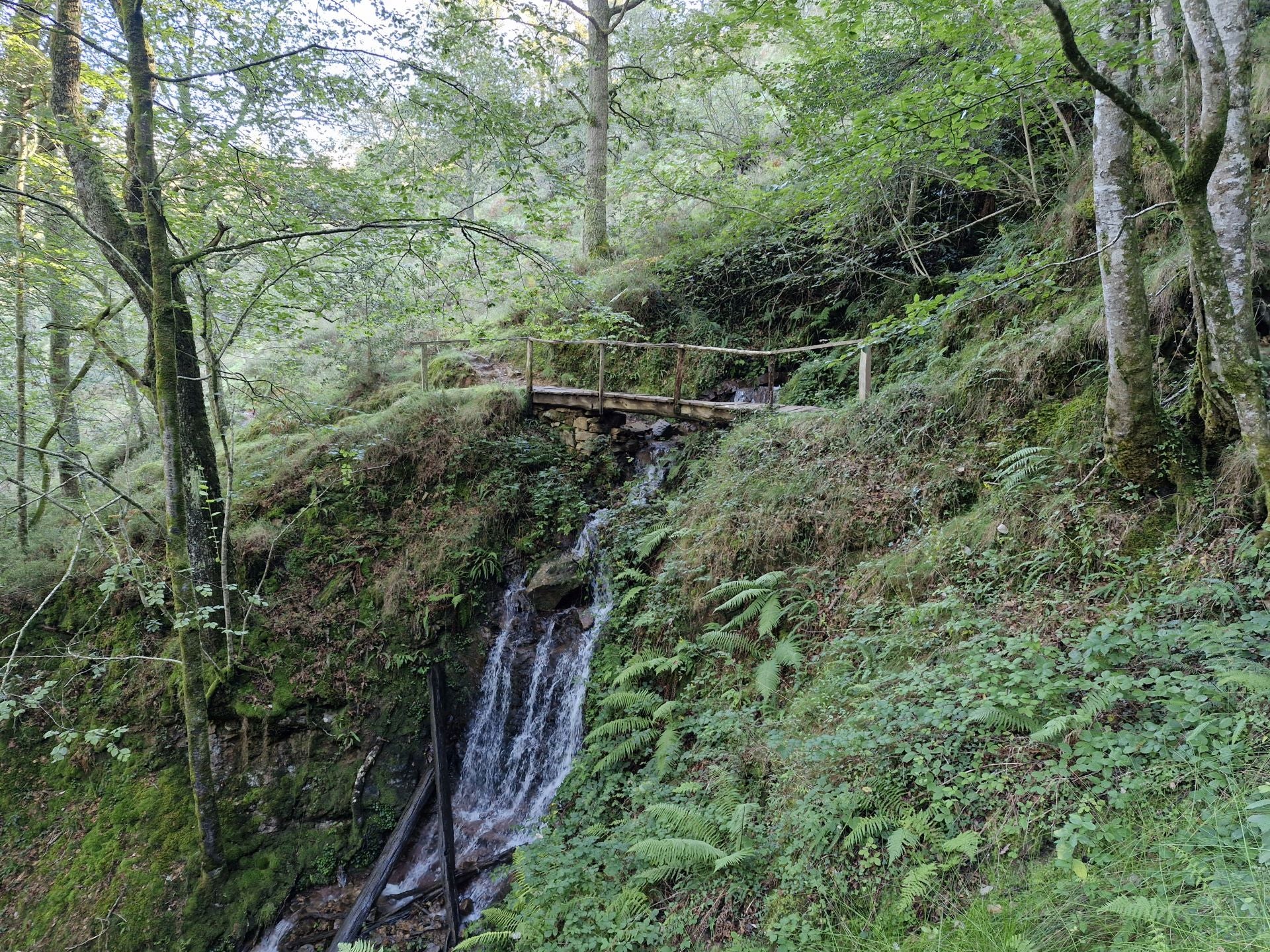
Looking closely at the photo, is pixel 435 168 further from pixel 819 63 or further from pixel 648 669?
pixel 648 669

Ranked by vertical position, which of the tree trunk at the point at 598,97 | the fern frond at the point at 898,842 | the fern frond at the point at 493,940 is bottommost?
the fern frond at the point at 493,940

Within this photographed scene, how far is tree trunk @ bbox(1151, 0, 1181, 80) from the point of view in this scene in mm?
4043

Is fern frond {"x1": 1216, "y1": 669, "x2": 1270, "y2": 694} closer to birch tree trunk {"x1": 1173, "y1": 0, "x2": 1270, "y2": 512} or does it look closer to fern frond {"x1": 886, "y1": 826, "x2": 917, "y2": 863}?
birch tree trunk {"x1": 1173, "y1": 0, "x2": 1270, "y2": 512}

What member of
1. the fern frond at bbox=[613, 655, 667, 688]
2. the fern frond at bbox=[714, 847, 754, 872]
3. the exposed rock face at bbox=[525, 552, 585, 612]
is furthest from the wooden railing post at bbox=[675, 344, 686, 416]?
the fern frond at bbox=[714, 847, 754, 872]

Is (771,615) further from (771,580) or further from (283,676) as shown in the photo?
(283,676)

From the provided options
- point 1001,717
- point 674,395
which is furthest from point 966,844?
point 674,395

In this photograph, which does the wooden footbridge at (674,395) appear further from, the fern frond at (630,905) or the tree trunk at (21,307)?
the fern frond at (630,905)

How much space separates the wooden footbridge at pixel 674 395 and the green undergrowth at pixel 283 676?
88cm

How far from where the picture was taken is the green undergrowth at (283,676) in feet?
19.6

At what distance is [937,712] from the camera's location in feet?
11.4

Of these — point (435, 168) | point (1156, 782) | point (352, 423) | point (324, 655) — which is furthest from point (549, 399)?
point (1156, 782)

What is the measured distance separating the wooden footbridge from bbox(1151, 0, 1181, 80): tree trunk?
3.47 meters

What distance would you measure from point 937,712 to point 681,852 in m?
1.90

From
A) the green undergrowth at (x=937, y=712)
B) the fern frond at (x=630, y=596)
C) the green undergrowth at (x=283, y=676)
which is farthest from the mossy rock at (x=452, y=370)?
the green undergrowth at (x=937, y=712)
